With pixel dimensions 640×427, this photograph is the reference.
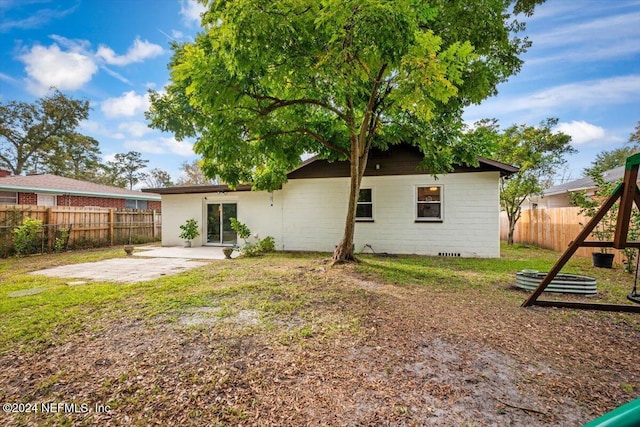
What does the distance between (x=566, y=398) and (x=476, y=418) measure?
834 millimetres

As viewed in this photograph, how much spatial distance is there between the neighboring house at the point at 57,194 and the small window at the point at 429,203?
17.8 m

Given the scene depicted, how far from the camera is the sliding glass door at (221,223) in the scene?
12.5 meters

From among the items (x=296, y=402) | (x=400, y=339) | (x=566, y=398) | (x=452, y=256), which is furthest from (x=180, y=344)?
(x=452, y=256)

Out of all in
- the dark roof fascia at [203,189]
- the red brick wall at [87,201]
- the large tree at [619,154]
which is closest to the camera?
the dark roof fascia at [203,189]

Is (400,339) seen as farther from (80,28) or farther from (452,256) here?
(80,28)

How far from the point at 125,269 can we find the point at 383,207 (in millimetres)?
8061

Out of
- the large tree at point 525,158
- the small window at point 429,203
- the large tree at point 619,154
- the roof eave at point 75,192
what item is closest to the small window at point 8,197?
the roof eave at point 75,192

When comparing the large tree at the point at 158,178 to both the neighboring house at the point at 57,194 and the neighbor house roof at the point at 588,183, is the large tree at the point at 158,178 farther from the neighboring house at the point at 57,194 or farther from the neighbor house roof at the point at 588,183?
the neighbor house roof at the point at 588,183

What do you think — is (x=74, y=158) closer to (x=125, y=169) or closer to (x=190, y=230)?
(x=125, y=169)

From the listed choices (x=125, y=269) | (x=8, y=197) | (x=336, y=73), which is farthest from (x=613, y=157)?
(x=8, y=197)

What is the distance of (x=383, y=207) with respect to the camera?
10383 millimetres

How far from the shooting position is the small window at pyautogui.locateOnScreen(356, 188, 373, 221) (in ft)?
34.8

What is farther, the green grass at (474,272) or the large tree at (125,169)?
the large tree at (125,169)

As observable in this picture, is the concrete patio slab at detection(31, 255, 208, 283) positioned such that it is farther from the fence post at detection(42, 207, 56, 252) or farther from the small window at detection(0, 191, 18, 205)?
the small window at detection(0, 191, 18, 205)
